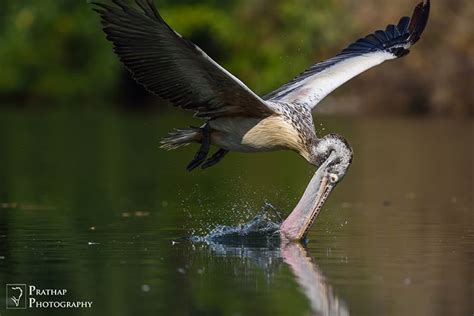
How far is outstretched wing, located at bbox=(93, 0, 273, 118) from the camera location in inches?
444

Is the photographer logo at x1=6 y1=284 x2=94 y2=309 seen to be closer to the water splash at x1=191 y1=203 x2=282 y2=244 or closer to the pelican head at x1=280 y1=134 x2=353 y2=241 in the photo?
the water splash at x1=191 y1=203 x2=282 y2=244

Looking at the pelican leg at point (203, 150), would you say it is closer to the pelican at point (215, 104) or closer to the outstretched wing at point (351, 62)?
the pelican at point (215, 104)

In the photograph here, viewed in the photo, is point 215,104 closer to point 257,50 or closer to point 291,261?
point 291,261

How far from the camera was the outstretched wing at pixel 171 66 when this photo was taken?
444 inches

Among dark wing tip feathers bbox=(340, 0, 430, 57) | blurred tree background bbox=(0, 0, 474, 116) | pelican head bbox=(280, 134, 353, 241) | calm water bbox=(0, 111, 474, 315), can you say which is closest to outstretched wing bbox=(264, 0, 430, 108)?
dark wing tip feathers bbox=(340, 0, 430, 57)

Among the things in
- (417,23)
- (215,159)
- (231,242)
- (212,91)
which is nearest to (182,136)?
(215,159)

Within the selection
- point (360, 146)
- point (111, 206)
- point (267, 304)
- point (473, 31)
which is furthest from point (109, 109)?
point (267, 304)

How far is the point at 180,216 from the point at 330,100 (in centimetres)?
2673

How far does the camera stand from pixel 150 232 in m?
12.6

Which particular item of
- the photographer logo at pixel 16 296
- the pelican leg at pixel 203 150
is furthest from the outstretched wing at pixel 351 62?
the photographer logo at pixel 16 296

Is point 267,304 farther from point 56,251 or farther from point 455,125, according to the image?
point 455,125

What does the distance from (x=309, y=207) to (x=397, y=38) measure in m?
3.72

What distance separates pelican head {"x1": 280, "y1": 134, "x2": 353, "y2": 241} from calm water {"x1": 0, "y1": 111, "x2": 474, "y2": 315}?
0.20 meters

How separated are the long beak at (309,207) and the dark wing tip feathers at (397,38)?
2.98 meters
